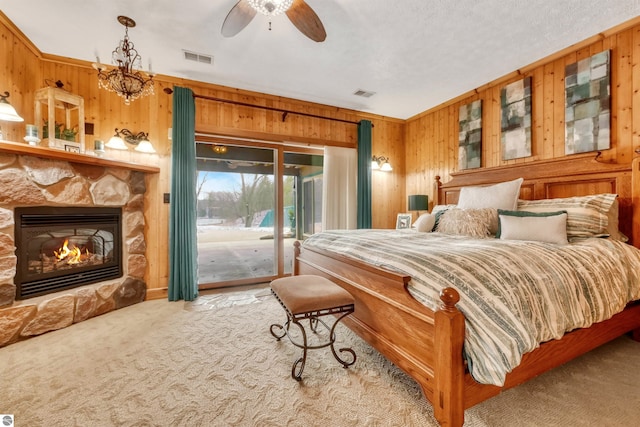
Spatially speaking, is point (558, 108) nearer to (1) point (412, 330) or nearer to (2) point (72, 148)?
(1) point (412, 330)

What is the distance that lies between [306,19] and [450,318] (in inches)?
84.7

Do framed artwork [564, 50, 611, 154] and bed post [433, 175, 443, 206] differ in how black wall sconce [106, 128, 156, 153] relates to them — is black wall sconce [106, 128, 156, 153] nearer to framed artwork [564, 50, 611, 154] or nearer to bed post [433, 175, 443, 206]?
bed post [433, 175, 443, 206]

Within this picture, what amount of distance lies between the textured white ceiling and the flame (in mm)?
→ 2069

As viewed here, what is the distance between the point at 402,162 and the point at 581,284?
12.0 ft

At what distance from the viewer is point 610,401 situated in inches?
59.2

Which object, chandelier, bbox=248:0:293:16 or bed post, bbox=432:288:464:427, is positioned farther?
chandelier, bbox=248:0:293:16

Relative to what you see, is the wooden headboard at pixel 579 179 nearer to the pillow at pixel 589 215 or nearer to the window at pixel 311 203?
the pillow at pixel 589 215

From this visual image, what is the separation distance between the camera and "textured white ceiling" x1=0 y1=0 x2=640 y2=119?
7.29 feet

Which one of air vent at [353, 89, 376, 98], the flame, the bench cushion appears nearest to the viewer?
the bench cushion

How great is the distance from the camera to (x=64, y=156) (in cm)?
244

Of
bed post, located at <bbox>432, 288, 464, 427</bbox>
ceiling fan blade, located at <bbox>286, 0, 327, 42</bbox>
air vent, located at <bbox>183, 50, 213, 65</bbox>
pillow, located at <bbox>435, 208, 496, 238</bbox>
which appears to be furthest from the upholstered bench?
air vent, located at <bbox>183, 50, 213, 65</bbox>

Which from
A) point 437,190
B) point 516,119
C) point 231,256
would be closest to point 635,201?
point 516,119

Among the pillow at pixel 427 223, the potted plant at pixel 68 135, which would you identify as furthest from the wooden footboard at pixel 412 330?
the potted plant at pixel 68 135

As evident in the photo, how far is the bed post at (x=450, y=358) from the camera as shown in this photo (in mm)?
1196
